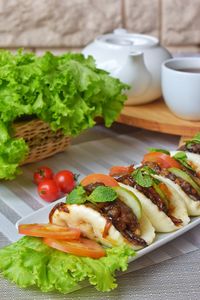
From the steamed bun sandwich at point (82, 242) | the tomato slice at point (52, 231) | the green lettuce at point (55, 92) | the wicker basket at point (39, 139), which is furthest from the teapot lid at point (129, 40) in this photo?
the tomato slice at point (52, 231)

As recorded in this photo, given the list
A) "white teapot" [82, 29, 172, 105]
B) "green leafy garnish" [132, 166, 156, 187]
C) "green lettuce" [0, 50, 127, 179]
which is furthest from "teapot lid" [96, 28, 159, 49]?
"green leafy garnish" [132, 166, 156, 187]

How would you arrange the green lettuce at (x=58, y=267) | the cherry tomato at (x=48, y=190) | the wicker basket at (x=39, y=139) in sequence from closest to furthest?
the green lettuce at (x=58, y=267) < the cherry tomato at (x=48, y=190) < the wicker basket at (x=39, y=139)

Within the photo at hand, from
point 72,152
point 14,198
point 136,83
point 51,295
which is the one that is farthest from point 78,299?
point 136,83

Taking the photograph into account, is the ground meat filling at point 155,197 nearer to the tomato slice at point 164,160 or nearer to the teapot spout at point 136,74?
the tomato slice at point 164,160

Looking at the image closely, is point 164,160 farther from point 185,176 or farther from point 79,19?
point 79,19

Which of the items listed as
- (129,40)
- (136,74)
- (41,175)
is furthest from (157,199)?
(129,40)
